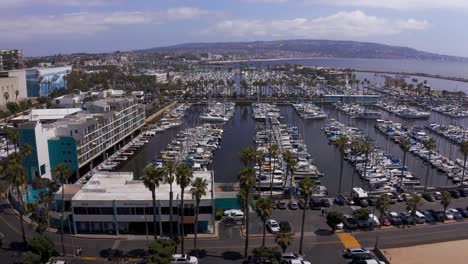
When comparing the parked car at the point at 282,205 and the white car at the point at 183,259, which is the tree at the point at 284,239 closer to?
the white car at the point at 183,259

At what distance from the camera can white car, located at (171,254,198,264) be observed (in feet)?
86.3

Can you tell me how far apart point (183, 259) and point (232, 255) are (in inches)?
152

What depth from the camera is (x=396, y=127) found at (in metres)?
73.1

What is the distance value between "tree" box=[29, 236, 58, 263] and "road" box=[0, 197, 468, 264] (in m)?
1.71

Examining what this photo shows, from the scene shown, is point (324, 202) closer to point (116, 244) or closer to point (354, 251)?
point (354, 251)

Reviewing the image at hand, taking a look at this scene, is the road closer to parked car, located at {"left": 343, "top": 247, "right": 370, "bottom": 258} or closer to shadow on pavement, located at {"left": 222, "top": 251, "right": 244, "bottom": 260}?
shadow on pavement, located at {"left": 222, "top": 251, "right": 244, "bottom": 260}

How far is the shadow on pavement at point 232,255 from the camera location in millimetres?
27922

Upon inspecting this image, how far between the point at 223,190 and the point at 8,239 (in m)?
18.8

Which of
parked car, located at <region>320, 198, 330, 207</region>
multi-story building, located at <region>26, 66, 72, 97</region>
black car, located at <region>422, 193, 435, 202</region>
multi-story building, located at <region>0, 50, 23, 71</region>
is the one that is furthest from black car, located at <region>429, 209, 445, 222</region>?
multi-story building, located at <region>0, 50, 23, 71</region>

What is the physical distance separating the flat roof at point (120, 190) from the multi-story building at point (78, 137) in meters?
9.65

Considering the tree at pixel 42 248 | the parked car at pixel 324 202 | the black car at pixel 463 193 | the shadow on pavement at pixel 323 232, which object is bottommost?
the shadow on pavement at pixel 323 232

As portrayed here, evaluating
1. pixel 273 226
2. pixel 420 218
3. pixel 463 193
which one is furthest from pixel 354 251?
pixel 463 193

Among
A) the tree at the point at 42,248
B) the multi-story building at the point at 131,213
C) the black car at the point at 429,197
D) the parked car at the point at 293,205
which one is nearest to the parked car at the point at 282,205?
the parked car at the point at 293,205

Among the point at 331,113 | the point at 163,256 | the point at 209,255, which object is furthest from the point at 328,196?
the point at 331,113
